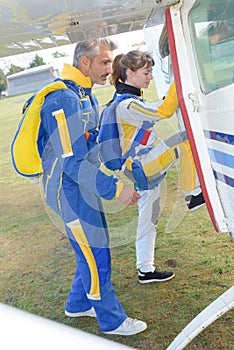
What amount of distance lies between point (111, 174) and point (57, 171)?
26 cm

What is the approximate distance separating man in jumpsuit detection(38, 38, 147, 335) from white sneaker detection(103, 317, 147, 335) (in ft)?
0.52

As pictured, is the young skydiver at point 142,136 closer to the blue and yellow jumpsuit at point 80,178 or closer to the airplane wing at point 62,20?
the blue and yellow jumpsuit at point 80,178

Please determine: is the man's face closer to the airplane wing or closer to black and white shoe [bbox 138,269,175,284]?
the airplane wing

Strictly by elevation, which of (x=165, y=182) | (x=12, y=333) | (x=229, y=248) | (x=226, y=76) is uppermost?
(x=226, y=76)

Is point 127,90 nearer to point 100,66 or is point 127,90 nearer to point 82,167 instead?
point 100,66

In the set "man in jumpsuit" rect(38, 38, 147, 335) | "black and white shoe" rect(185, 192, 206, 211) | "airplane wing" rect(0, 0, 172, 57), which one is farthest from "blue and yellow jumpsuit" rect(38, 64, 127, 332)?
"black and white shoe" rect(185, 192, 206, 211)

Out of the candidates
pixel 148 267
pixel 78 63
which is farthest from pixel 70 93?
pixel 148 267

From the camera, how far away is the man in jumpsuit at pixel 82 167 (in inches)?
84.3

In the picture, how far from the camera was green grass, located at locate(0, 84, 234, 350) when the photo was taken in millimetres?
2557

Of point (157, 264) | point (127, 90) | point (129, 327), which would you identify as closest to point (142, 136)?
point (127, 90)

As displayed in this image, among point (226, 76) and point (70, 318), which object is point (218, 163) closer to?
point (226, 76)

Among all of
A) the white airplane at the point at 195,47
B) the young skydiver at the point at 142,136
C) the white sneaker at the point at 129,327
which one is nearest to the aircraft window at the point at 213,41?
the white airplane at the point at 195,47

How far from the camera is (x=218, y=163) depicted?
1862 millimetres

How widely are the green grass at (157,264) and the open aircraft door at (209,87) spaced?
18.0 inches
